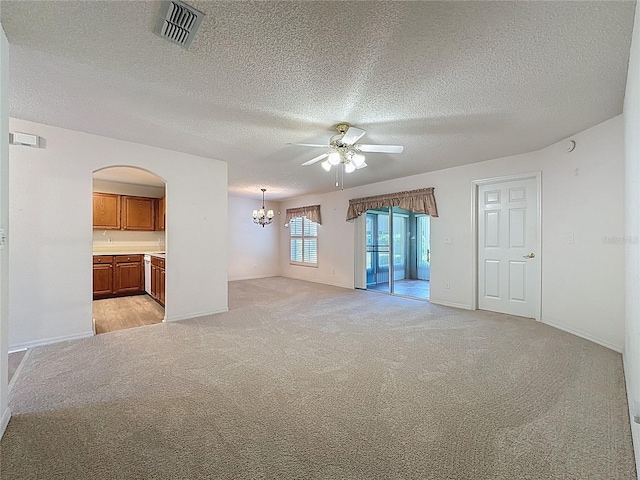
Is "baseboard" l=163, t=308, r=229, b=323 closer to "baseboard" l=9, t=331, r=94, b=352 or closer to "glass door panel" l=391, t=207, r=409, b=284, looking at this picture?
"baseboard" l=9, t=331, r=94, b=352

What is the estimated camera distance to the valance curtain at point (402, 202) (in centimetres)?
516

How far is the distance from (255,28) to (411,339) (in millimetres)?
3228

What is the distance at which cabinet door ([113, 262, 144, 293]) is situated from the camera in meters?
5.70

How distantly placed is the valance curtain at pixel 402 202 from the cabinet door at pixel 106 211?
506 cm

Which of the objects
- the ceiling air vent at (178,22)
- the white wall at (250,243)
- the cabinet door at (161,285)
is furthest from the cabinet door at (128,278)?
the ceiling air vent at (178,22)

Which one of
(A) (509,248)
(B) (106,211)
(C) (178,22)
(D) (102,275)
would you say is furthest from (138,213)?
(A) (509,248)

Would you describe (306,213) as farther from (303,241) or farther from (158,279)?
(158,279)

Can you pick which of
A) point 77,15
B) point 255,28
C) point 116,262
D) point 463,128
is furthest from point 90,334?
point 463,128

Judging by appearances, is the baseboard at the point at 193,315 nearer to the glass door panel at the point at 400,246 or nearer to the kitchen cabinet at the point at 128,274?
the kitchen cabinet at the point at 128,274

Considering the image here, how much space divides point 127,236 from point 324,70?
6.28 metres

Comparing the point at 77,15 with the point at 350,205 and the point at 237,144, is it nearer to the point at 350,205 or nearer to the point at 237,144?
the point at 237,144

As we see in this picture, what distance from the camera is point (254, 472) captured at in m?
1.40

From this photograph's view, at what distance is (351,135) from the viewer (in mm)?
2924

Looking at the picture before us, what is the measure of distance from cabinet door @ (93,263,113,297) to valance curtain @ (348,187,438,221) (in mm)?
5112
